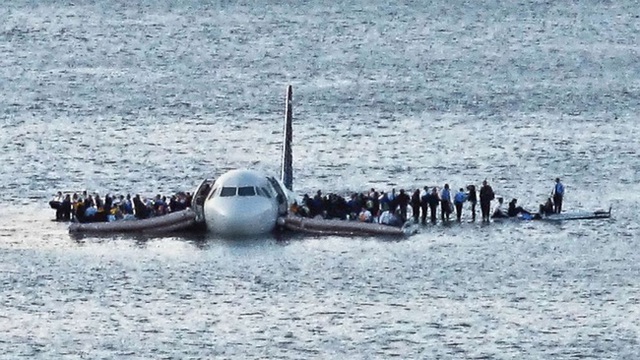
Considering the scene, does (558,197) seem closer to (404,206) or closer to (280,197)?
(404,206)

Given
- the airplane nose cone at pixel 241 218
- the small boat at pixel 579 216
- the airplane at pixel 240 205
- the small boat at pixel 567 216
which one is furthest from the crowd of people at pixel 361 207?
the airplane nose cone at pixel 241 218

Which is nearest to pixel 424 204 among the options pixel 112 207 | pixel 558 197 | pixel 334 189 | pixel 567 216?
pixel 558 197

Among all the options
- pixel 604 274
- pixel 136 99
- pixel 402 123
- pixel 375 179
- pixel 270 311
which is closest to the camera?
pixel 270 311

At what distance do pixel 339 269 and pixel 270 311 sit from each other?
26.8 ft

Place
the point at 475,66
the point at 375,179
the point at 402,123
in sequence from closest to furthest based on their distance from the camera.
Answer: the point at 375,179
the point at 402,123
the point at 475,66

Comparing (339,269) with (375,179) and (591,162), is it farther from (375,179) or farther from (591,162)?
(591,162)

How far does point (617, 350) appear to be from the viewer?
73.5 meters

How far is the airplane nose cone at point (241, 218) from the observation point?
307 ft

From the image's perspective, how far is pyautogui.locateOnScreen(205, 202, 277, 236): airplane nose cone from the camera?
93.6m

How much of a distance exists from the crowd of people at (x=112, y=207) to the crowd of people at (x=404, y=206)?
5.30 meters

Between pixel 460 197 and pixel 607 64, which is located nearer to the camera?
pixel 460 197

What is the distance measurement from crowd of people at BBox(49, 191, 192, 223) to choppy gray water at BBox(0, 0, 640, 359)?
4.57 feet

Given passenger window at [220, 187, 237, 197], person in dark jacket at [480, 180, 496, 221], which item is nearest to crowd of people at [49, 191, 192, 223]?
passenger window at [220, 187, 237, 197]

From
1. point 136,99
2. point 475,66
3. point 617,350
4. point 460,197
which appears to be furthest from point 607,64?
point 617,350
